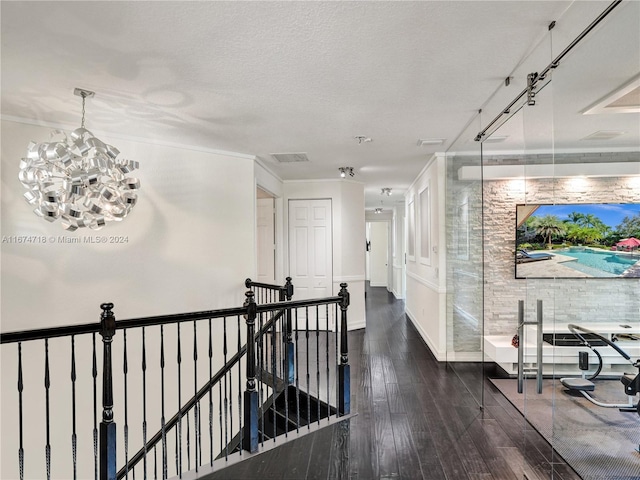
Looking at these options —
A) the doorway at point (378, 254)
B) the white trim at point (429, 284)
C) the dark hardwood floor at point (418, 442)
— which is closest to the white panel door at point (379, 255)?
the doorway at point (378, 254)

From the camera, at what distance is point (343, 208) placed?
675 cm

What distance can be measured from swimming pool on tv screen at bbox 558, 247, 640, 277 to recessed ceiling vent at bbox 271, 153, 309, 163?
3523mm

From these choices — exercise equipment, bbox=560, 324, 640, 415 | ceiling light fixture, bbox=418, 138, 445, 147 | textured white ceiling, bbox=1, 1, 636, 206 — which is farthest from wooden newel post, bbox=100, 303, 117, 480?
ceiling light fixture, bbox=418, 138, 445, 147

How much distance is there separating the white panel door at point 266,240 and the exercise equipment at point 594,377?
509cm

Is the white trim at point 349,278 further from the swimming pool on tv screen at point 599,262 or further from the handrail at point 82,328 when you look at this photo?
the swimming pool on tv screen at point 599,262

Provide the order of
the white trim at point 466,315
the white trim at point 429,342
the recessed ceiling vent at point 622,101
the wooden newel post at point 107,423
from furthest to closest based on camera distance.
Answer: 1. the white trim at point 429,342
2. the white trim at point 466,315
3. the wooden newel post at point 107,423
4. the recessed ceiling vent at point 622,101

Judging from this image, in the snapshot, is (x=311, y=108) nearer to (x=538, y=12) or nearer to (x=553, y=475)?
(x=538, y=12)

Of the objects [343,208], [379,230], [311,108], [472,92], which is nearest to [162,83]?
[311,108]

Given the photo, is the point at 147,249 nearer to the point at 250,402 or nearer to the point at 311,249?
the point at 250,402

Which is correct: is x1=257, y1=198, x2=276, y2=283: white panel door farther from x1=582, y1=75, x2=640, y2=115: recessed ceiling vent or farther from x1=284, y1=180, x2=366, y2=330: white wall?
x1=582, y1=75, x2=640, y2=115: recessed ceiling vent

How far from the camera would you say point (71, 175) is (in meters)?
2.60

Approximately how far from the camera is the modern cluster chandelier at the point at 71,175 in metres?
2.52

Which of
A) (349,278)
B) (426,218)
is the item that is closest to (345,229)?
(349,278)

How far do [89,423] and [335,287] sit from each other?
13.3ft
